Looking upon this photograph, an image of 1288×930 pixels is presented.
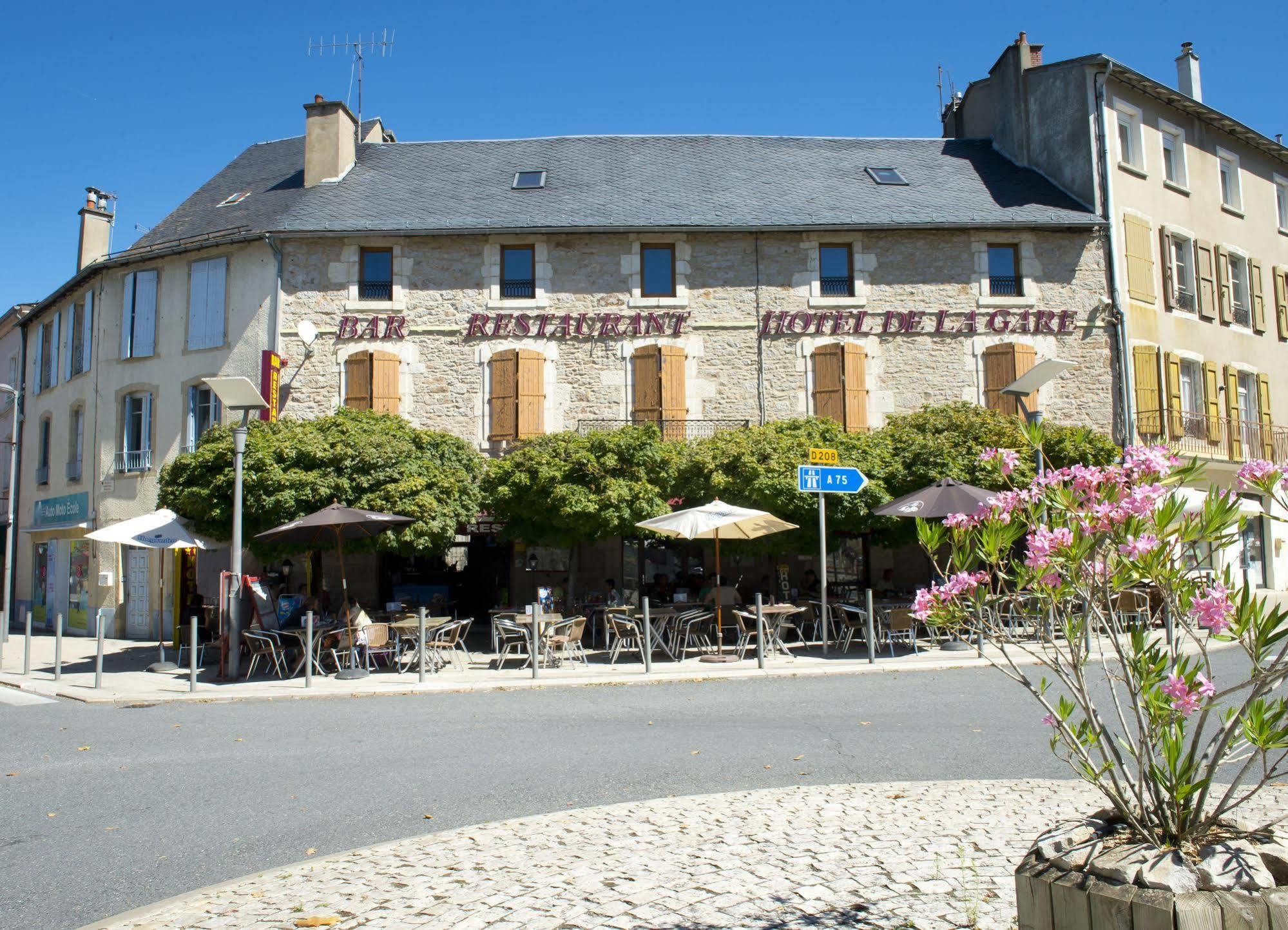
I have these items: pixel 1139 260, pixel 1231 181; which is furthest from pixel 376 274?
pixel 1231 181

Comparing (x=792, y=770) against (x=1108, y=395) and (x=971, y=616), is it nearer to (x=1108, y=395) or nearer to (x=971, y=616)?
(x=971, y=616)

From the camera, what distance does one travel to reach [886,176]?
2208 centimetres

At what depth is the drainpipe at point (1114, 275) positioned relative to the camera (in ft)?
63.9

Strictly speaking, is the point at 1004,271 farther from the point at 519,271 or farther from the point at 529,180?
the point at 529,180

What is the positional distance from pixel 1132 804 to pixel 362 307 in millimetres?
17903

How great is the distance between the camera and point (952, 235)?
19953mm

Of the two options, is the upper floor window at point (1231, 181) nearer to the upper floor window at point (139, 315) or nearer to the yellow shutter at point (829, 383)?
the yellow shutter at point (829, 383)

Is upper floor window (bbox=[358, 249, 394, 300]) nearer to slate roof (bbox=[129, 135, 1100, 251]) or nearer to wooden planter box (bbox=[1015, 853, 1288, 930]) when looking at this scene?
slate roof (bbox=[129, 135, 1100, 251])

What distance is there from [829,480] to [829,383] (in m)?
6.60

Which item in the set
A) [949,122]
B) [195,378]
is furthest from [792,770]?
[949,122]

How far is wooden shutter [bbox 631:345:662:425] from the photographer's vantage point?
19.2m

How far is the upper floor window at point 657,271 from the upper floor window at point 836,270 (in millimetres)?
2959

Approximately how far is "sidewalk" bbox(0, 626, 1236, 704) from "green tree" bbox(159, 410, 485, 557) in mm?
2183

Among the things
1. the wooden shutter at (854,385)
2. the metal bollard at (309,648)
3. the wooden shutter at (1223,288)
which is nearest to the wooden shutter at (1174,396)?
the wooden shutter at (1223,288)
